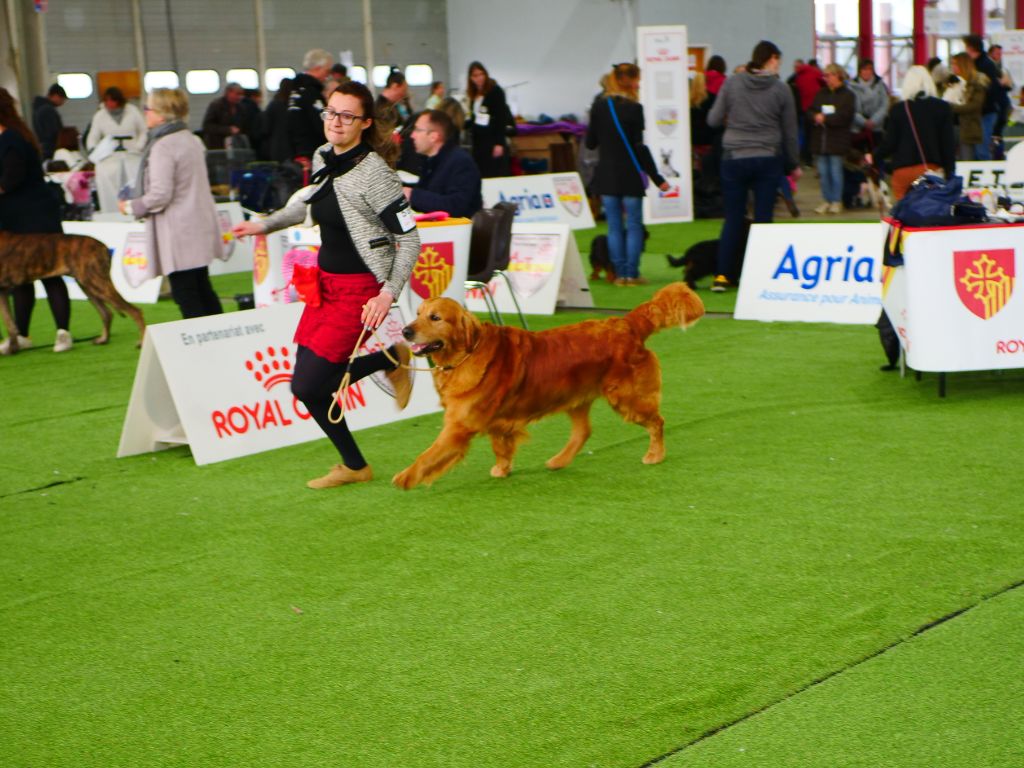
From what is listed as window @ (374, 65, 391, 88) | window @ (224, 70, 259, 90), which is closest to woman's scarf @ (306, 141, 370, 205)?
window @ (224, 70, 259, 90)

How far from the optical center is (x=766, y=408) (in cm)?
688

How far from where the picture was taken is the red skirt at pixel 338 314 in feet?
16.9

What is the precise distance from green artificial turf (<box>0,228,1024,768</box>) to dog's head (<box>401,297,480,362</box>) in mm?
657

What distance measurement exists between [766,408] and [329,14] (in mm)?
21503

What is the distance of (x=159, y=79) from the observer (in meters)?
24.5

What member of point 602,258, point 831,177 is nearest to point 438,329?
point 602,258

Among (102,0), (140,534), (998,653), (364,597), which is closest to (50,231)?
(140,534)

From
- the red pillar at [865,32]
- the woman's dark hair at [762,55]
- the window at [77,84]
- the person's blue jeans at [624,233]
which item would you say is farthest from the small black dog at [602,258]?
the red pillar at [865,32]

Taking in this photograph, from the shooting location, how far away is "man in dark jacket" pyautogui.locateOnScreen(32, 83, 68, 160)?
19.6 metres

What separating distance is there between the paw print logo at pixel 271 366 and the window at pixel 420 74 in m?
21.3

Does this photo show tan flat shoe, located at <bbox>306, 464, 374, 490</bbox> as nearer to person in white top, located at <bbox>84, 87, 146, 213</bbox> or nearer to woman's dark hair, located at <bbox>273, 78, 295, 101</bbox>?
woman's dark hair, located at <bbox>273, 78, 295, 101</bbox>

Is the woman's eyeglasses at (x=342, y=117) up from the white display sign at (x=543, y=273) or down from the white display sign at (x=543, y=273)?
up

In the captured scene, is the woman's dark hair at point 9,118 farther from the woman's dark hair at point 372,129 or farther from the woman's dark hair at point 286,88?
the woman's dark hair at point 372,129

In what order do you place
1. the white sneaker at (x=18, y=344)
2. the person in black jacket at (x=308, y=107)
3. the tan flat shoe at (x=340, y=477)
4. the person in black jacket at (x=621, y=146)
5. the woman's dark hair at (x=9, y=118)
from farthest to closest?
the person in black jacket at (x=308, y=107)
the person in black jacket at (x=621, y=146)
the white sneaker at (x=18, y=344)
the woman's dark hair at (x=9, y=118)
the tan flat shoe at (x=340, y=477)
